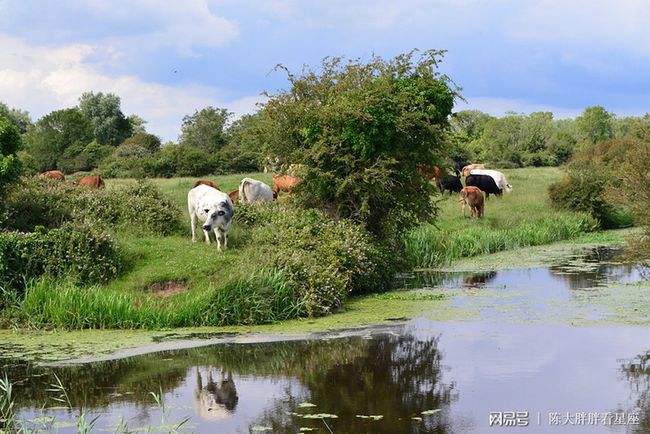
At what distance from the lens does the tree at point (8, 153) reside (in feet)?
56.6

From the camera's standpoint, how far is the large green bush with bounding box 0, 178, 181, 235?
18188 millimetres

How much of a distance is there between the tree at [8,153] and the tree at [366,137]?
5.68 meters

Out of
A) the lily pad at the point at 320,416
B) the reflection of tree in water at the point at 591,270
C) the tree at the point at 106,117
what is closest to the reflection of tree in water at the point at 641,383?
the lily pad at the point at 320,416

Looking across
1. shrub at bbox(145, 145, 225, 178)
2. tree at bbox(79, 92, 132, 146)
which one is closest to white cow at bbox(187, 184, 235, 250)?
shrub at bbox(145, 145, 225, 178)

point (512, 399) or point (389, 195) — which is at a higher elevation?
point (389, 195)

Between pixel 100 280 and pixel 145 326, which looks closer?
pixel 145 326

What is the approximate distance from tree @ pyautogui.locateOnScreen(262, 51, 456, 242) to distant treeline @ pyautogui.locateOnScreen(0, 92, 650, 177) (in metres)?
15.2

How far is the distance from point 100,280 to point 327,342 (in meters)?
4.95

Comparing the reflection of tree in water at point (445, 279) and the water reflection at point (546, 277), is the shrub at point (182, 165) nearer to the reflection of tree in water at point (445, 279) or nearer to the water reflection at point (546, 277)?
the water reflection at point (546, 277)

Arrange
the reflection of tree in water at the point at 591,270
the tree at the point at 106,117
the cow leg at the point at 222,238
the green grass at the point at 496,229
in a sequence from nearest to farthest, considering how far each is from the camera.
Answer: the cow leg at the point at 222,238 → the reflection of tree in water at the point at 591,270 → the green grass at the point at 496,229 → the tree at the point at 106,117

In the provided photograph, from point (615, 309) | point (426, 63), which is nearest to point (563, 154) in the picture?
point (426, 63)

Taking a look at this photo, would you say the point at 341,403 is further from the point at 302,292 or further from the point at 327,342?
the point at 302,292

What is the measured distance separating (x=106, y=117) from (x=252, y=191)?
5009 cm

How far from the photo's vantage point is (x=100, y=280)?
1620 centimetres
